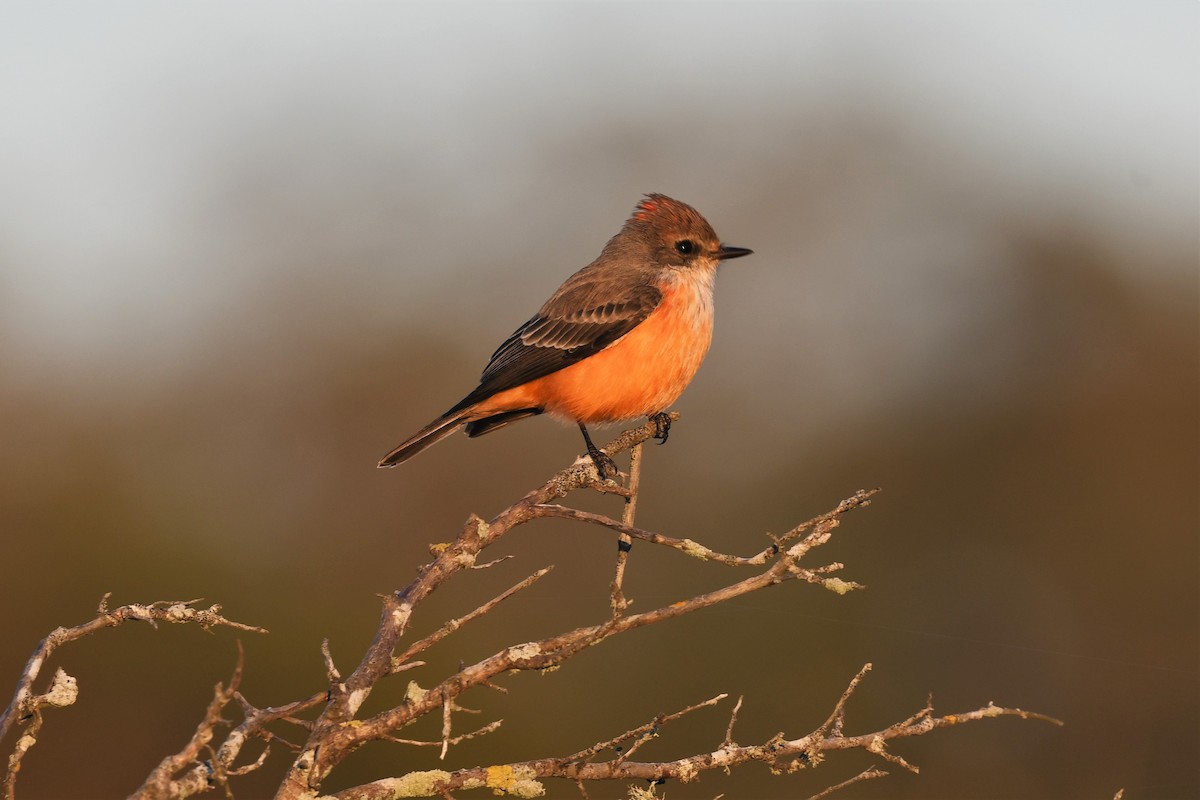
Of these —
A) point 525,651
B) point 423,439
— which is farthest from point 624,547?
point 423,439

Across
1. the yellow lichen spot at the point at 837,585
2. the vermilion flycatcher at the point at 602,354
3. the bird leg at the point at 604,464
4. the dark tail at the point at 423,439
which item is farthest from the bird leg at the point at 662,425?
the yellow lichen spot at the point at 837,585

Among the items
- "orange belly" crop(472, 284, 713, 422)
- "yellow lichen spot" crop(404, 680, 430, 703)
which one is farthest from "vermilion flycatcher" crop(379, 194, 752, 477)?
"yellow lichen spot" crop(404, 680, 430, 703)

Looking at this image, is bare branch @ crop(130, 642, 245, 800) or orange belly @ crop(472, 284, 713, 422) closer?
bare branch @ crop(130, 642, 245, 800)

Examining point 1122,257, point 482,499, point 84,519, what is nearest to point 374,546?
point 482,499

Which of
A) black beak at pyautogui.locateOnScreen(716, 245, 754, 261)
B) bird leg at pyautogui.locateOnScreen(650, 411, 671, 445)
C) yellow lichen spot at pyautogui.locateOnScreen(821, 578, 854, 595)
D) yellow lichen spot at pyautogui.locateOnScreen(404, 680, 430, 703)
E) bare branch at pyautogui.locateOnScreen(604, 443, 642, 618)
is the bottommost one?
bird leg at pyautogui.locateOnScreen(650, 411, 671, 445)

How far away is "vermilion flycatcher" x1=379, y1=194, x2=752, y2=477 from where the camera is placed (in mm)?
7578

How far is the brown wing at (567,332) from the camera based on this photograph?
304 inches

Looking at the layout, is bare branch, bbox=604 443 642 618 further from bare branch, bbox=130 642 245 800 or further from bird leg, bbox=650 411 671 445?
bird leg, bbox=650 411 671 445

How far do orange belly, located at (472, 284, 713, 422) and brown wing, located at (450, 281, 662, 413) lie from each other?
2.5 inches

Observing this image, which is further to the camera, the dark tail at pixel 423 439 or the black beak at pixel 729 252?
the black beak at pixel 729 252

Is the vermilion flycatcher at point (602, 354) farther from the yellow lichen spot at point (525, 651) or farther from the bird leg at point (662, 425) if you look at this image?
the yellow lichen spot at point (525, 651)

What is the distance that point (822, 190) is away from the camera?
28984 mm

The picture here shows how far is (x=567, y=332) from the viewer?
797 cm

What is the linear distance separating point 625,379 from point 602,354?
24 cm
